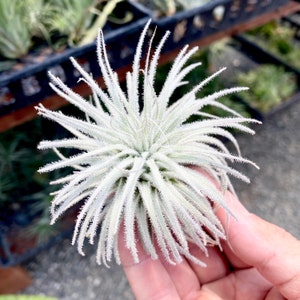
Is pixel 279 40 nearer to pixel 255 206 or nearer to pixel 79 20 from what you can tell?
pixel 255 206

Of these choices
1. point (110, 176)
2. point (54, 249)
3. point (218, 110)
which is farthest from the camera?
point (218, 110)

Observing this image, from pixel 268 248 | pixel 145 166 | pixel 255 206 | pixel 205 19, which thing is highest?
pixel 145 166

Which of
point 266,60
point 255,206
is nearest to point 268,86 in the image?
point 266,60

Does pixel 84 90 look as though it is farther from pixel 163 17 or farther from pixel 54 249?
pixel 54 249

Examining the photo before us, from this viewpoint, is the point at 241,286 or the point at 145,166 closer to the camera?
the point at 145,166

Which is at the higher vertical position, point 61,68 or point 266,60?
point 61,68

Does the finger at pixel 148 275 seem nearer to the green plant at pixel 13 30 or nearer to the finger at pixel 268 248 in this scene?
the finger at pixel 268 248

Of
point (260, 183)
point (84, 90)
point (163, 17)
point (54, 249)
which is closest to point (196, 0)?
point (163, 17)
